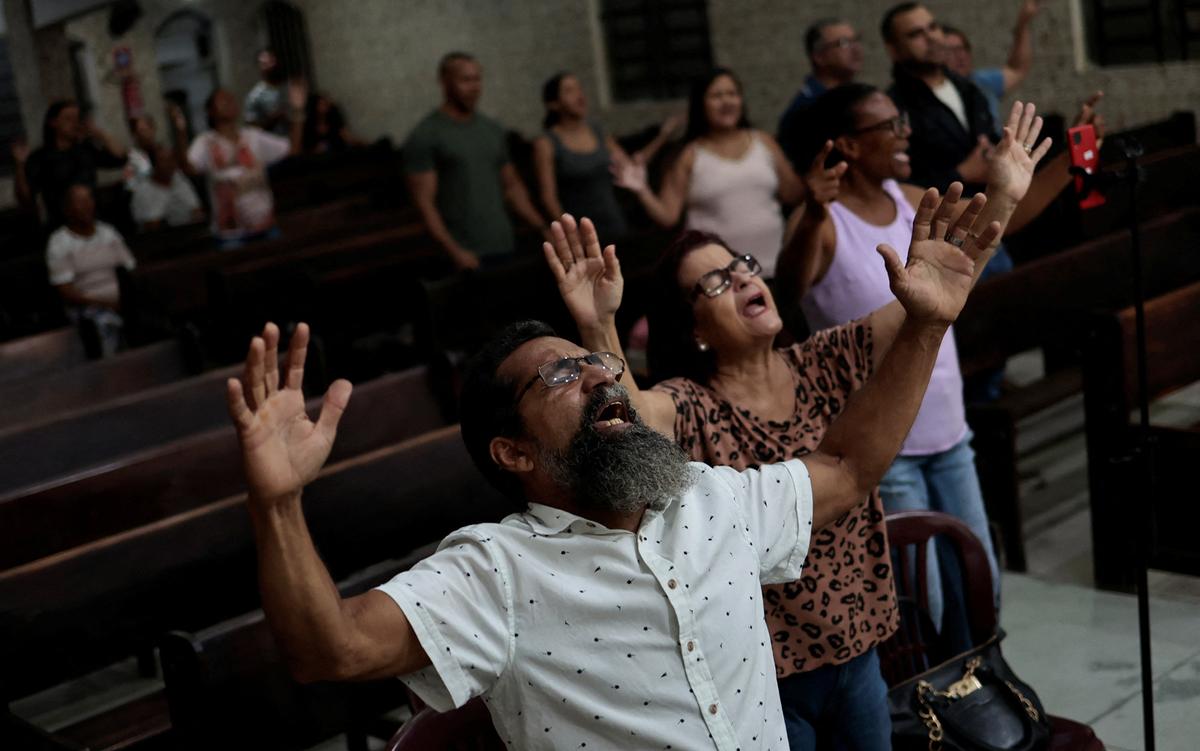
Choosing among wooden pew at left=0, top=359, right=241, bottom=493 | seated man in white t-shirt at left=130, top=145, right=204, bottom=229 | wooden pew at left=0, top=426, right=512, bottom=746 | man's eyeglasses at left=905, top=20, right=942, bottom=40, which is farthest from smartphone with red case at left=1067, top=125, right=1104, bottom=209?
seated man in white t-shirt at left=130, top=145, right=204, bottom=229

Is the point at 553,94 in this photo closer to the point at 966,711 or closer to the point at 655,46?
the point at 966,711

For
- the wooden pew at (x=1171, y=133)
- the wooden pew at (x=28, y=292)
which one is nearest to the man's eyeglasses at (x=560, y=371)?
the wooden pew at (x=1171, y=133)

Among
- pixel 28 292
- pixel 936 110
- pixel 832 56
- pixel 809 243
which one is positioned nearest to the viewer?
pixel 809 243

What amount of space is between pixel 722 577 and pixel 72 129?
24.9ft

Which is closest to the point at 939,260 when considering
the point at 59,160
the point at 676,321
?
the point at 676,321

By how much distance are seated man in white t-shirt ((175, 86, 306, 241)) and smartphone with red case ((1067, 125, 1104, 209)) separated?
A: 518 cm

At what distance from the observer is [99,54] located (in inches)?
599

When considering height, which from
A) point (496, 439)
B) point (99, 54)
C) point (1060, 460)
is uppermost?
point (99, 54)

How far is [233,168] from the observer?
23.9 ft

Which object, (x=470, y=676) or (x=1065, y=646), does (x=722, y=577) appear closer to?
(x=470, y=676)

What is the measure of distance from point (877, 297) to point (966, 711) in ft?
3.37

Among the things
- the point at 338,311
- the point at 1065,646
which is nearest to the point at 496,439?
the point at 1065,646

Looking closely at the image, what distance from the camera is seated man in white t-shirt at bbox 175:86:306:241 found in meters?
7.23

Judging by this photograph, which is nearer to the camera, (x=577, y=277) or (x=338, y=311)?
(x=577, y=277)
